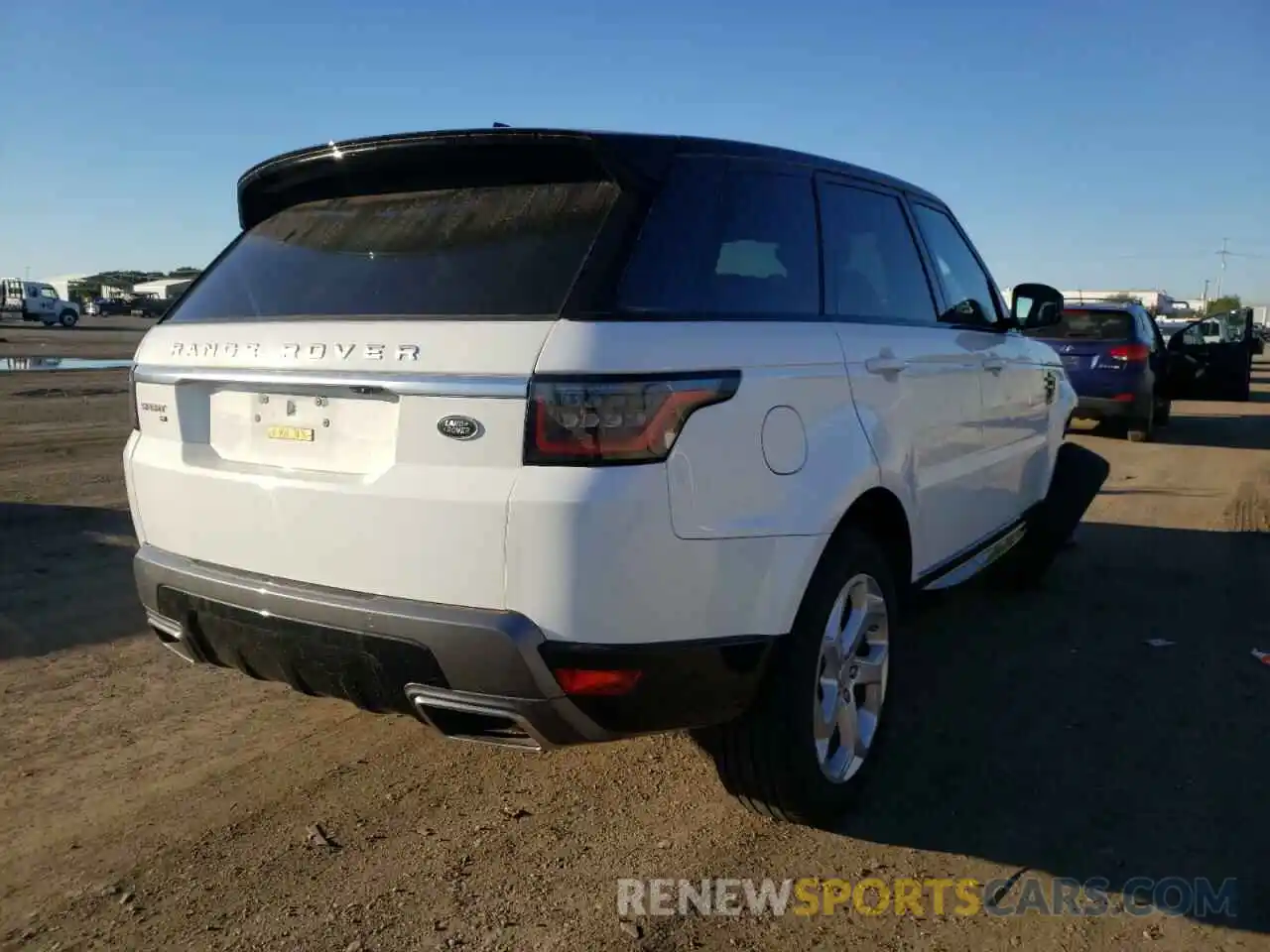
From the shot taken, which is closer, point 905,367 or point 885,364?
point 885,364

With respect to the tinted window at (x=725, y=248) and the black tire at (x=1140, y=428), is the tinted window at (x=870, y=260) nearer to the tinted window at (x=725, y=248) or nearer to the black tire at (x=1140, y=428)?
the tinted window at (x=725, y=248)

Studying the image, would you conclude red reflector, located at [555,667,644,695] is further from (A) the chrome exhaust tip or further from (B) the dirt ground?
(B) the dirt ground

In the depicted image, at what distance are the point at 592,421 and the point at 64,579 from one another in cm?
426

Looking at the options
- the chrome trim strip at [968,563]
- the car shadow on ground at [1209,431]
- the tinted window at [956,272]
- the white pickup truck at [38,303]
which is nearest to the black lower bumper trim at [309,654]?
the chrome trim strip at [968,563]

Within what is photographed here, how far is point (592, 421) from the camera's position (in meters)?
2.39

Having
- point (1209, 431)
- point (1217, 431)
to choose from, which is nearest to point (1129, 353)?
point (1209, 431)

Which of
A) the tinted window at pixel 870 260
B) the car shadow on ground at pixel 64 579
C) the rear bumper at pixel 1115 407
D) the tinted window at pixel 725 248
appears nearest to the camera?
the tinted window at pixel 725 248

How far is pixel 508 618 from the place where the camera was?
242 centimetres

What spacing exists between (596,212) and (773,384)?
0.63 meters

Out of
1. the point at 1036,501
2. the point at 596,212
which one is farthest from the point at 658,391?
the point at 1036,501

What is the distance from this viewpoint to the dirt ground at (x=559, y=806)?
270 cm

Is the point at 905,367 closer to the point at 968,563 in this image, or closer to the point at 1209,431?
the point at 968,563

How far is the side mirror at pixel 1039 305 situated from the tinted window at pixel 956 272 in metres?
0.24

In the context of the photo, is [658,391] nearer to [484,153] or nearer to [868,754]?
[484,153]
